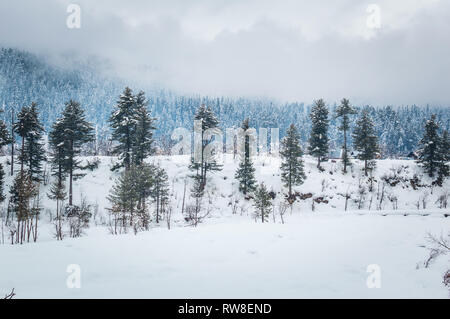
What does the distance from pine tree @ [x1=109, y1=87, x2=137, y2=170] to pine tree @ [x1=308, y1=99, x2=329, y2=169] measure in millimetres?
30461

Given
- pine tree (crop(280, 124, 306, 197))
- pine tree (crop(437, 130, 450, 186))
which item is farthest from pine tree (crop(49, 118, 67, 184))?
pine tree (crop(437, 130, 450, 186))

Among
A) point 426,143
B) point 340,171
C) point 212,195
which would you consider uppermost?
point 426,143

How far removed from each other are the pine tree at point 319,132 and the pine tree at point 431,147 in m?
17.4

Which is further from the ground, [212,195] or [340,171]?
[340,171]

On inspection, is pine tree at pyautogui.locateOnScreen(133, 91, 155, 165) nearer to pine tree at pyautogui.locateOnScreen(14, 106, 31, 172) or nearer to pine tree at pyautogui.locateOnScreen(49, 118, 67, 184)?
pine tree at pyautogui.locateOnScreen(49, 118, 67, 184)

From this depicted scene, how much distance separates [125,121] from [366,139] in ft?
130

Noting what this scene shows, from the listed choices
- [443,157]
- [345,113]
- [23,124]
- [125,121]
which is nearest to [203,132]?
[125,121]

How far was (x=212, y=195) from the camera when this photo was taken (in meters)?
34.0

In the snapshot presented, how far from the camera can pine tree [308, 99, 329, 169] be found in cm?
3816

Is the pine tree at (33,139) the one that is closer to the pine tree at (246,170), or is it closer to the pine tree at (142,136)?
the pine tree at (142,136)

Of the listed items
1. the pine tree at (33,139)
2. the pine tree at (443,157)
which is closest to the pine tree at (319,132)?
the pine tree at (443,157)

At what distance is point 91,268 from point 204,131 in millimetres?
27312
